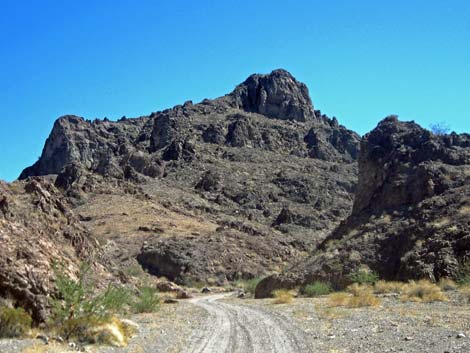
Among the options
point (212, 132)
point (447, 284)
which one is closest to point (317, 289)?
point (447, 284)

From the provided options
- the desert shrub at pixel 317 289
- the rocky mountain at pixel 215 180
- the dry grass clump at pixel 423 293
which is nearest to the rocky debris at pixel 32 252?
the rocky mountain at pixel 215 180

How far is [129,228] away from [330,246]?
35450 mm

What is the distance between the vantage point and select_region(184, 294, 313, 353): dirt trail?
1414 centimetres

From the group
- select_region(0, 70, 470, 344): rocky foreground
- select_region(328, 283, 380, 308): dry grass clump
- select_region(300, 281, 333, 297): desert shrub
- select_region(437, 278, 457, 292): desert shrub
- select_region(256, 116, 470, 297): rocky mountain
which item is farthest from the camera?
select_region(300, 281, 333, 297): desert shrub

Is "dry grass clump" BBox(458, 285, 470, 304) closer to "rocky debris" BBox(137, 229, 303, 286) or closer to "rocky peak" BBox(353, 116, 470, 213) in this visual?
"rocky peak" BBox(353, 116, 470, 213)

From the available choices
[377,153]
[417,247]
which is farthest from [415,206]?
[377,153]

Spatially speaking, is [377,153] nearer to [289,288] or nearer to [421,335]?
[289,288]

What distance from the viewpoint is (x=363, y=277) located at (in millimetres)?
31062

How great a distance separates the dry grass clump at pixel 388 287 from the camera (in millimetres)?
28406

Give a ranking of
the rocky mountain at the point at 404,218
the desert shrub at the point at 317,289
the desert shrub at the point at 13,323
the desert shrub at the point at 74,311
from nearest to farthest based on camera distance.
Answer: the desert shrub at the point at 13,323 < the desert shrub at the point at 74,311 < the rocky mountain at the point at 404,218 < the desert shrub at the point at 317,289

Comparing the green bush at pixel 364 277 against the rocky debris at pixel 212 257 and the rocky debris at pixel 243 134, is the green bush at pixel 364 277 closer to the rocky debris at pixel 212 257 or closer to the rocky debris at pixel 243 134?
the rocky debris at pixel 212 257

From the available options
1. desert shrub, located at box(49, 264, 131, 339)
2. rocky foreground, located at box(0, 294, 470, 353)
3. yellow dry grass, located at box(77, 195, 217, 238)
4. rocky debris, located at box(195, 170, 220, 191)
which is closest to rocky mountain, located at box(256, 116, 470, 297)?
rocky foreground, located at box(0, 294, 470, 353)

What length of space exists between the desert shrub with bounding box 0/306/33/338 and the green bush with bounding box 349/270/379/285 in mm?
21236

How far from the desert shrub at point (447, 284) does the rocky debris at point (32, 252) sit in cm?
1680
